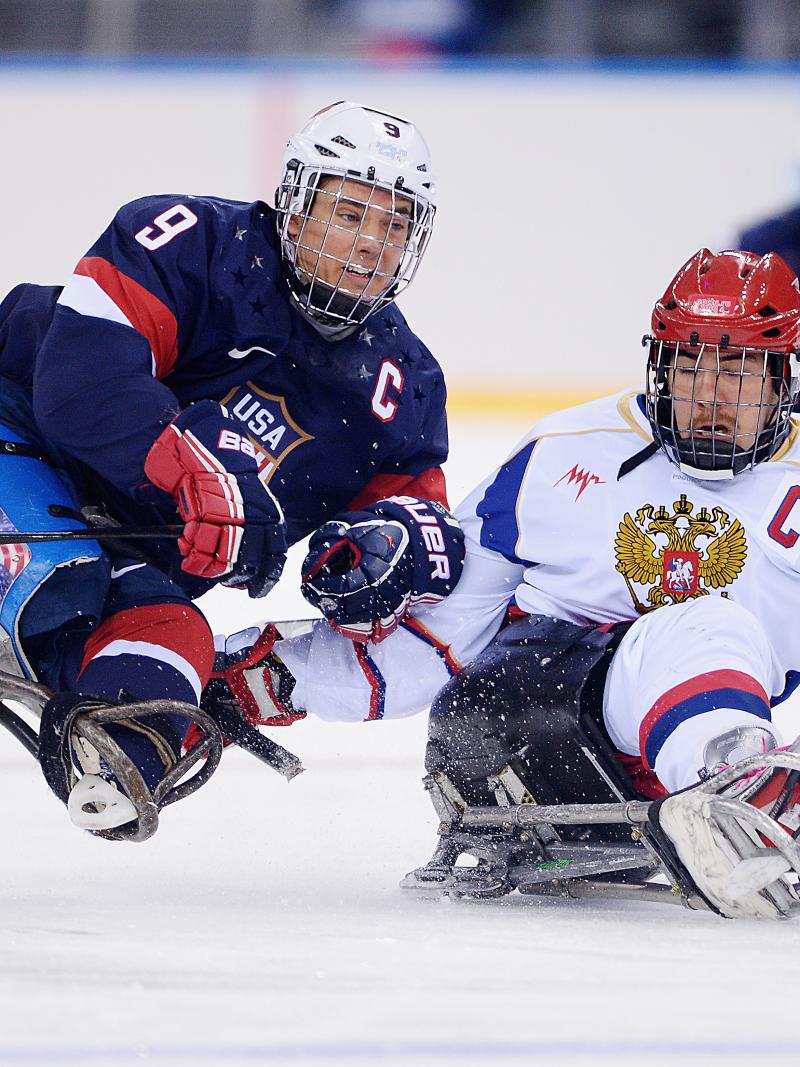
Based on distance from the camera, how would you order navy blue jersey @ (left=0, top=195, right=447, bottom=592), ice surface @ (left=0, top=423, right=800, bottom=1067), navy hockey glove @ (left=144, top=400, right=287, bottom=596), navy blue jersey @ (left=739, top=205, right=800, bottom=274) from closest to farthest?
1. ice surface @ (left=0, top=423, right=800, bottom=1067)
2. navy hockey glove @ (left=144, top=400, right=287, bottom=596)
3. navy blue jersey @ (left=0, top=195, right=447, bottom=592)
4. navy blue jersey @ (left=739, top=205, right=800, bottom=274)

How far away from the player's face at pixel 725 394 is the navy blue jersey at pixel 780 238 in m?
2.13

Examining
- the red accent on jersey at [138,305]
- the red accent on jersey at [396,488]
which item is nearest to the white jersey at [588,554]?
the red accent on jersey at [396,488]

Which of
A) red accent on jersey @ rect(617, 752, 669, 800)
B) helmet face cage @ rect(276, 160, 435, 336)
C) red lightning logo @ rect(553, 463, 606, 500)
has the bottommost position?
red accent on jersey @ rect(617, 752, 669, 800)

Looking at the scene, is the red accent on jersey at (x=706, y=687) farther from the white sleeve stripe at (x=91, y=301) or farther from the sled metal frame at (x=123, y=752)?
the white sleeve stripe at (x=91, y=301)

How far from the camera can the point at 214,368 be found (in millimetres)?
2500

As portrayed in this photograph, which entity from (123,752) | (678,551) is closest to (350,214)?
(678,551)

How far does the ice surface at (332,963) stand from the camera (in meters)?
1.33

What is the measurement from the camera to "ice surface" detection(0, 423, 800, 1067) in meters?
1.33

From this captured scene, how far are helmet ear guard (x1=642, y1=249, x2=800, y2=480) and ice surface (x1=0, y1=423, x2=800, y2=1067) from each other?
64 centimetres

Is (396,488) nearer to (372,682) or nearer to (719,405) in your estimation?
(372,682)

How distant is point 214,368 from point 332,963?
43.6 inches

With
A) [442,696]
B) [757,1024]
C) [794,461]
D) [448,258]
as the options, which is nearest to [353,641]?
[442,696]

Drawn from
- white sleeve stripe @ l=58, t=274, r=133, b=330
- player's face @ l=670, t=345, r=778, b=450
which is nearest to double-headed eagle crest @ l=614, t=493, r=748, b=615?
player's face @ l=670, t=345, r=778, b=450

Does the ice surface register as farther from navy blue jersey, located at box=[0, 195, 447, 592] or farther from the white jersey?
navy blue jersey, located at box=[0, 195, 447, 592]
